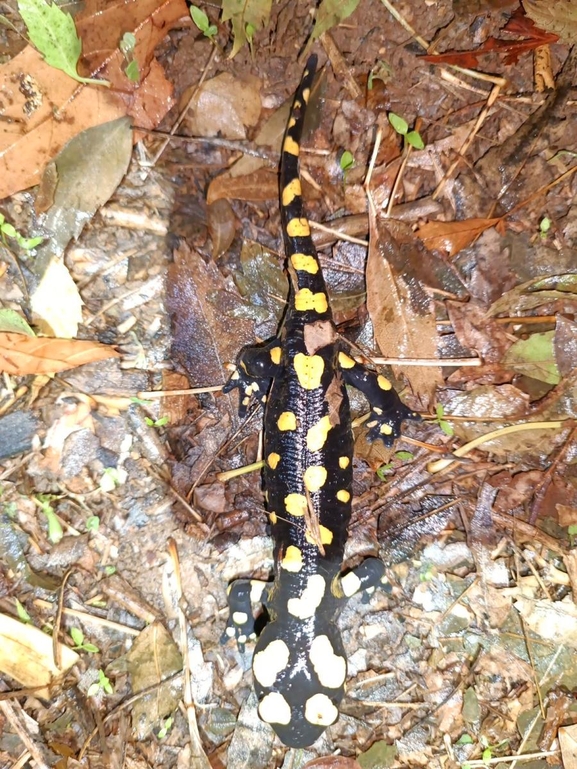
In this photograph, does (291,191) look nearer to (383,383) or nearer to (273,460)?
(383,383)

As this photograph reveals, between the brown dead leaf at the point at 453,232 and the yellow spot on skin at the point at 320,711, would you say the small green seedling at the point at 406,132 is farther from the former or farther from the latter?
the yellow spot on skin at the point at 320,711

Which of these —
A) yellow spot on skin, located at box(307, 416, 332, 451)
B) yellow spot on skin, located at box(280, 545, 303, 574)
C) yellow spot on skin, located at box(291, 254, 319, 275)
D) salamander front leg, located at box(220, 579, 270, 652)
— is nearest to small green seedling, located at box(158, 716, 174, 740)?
salamander front leg, located at box(220, 579, 270, 652)

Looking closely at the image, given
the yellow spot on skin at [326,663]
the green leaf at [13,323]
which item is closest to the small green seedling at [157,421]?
the green leaf at [13,323]

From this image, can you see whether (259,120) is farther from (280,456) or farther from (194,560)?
(194,560)

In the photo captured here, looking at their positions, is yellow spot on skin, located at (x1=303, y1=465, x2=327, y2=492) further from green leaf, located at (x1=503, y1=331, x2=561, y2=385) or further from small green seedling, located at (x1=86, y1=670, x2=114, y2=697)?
small green seedling, located at (x1=86, y1=670, x2=114, y2=697)

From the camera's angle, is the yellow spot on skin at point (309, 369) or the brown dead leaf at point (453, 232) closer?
the yellow spot on skin at point (309, 369)

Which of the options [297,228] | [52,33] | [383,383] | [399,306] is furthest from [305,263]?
[52,33]
